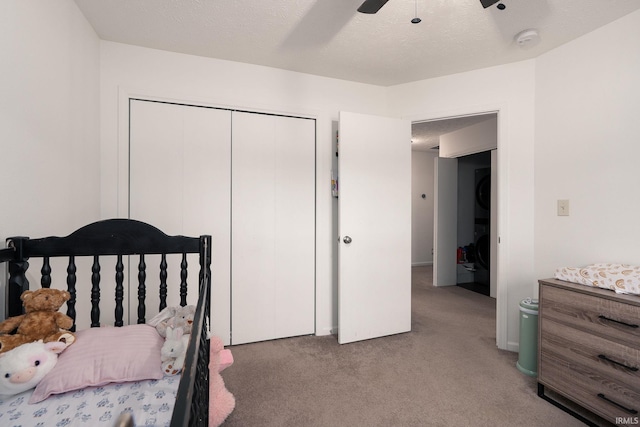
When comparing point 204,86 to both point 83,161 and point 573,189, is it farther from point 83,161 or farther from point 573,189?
point 573,189

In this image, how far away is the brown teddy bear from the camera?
1065 millimetres

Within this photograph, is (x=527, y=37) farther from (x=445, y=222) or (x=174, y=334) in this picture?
(x=445, y=222)

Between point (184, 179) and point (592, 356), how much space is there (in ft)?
9.17

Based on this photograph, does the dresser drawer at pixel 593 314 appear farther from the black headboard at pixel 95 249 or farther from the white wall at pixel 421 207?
the white wall at pixel 421 207

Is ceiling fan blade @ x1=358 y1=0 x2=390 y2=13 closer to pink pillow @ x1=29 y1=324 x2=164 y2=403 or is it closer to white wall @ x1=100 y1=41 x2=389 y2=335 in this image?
white wall @ x1=100 y1=41 x2=389 y2=335

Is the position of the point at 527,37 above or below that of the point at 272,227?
above

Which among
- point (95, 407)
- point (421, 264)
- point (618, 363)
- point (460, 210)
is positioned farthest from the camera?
point (421, 264)

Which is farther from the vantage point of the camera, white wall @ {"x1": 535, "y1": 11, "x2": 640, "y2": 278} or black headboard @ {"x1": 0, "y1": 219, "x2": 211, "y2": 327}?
white wall @ {"x1": 535, "y1": 11, "x2": 640, "y2": 278}

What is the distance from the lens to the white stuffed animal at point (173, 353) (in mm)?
1080

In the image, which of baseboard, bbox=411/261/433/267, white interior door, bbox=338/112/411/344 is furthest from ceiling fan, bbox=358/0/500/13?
baseboard, bbox=411/261/433/267

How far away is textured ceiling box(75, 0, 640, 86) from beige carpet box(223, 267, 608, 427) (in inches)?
90.6

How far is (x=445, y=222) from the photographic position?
4570 mm

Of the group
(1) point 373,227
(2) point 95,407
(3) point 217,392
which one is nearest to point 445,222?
(1) point 373,227

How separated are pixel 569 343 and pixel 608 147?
48.7 inches
